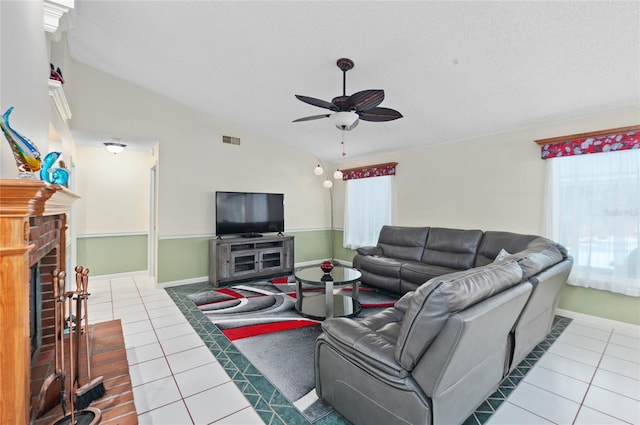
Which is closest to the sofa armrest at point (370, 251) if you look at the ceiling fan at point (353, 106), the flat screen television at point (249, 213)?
the flat screen television at point (249, 213)

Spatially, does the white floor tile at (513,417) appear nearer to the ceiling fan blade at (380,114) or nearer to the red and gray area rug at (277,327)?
the red and gray area rug at (277,327)

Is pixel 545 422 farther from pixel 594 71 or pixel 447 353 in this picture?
pixel 594 71

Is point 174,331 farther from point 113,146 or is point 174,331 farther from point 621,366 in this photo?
point 621,366

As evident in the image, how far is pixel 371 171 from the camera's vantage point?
222 inches

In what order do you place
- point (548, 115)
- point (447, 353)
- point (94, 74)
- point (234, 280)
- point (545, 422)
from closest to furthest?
point (447, 353) → point (545, 422) → point (548, 115) → point (94, 74) → point (234, 280)

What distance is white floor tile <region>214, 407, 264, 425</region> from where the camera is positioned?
1.73 meters

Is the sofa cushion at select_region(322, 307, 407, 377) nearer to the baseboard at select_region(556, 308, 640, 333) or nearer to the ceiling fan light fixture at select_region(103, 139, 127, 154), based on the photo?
the baseboard at select_region(556, 308, 640, 333)

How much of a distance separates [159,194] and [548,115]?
5408mm

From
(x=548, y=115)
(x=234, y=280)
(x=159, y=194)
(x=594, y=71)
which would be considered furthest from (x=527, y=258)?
(x=159, y=194)

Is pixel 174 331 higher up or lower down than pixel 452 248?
lower down

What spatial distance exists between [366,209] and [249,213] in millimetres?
2315

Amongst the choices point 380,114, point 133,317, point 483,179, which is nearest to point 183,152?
point 133,317

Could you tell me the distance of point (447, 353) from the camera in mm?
1280

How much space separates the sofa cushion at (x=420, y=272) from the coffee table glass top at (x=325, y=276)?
29.4 inches
